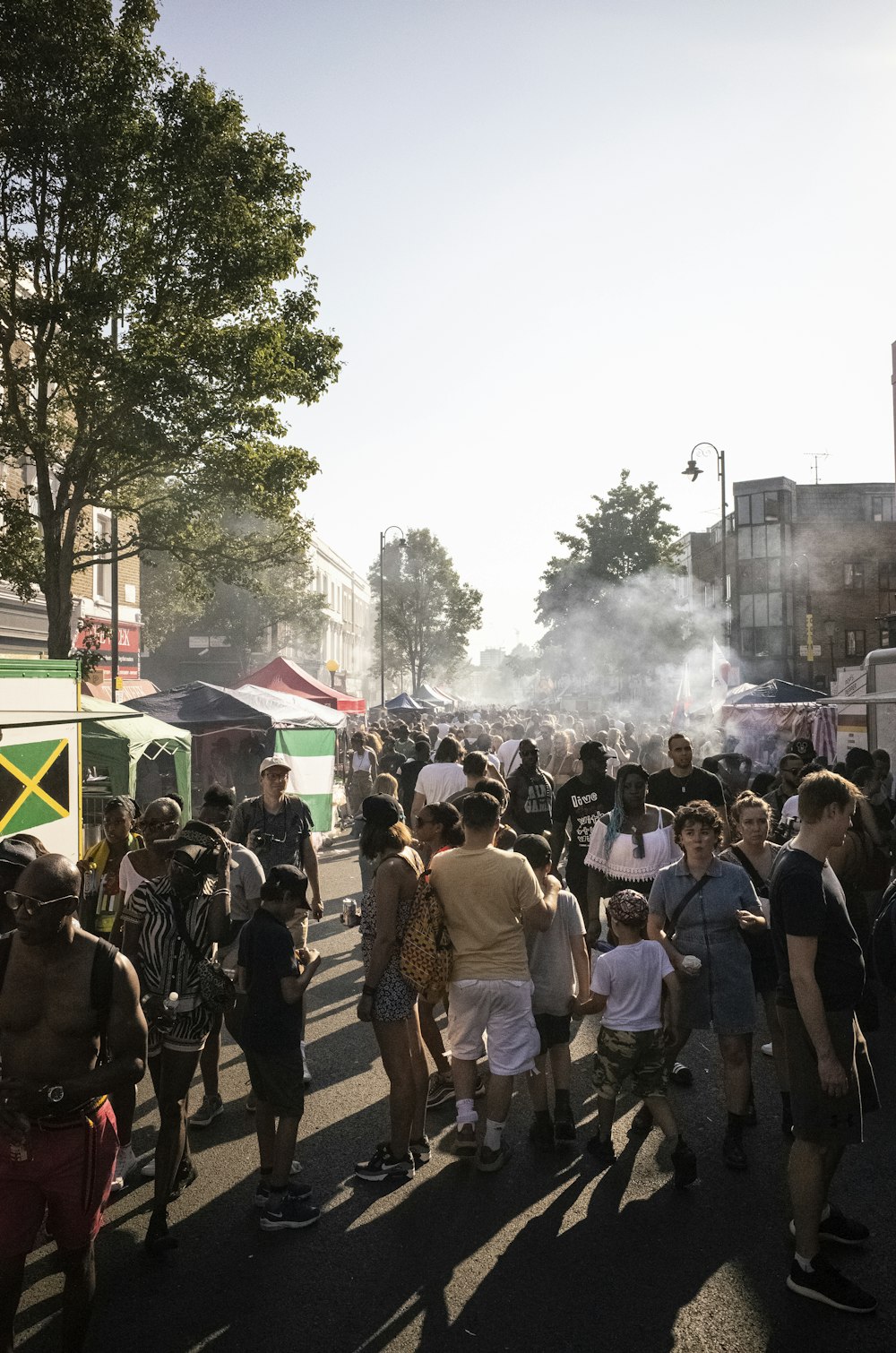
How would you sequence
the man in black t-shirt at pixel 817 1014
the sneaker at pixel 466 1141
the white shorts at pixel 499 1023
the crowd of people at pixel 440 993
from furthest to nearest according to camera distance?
the sneaker at pixel 466 1141, the white shorts at pixel 499 1023, the man in black t-shirt at pixel 817 1014, the crowd of people at pixel 440 993

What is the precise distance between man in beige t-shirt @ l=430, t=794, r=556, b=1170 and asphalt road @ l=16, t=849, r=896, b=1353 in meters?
0.48

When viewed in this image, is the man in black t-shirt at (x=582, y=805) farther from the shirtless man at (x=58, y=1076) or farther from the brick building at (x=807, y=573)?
the brick building at (x=807, y=573)

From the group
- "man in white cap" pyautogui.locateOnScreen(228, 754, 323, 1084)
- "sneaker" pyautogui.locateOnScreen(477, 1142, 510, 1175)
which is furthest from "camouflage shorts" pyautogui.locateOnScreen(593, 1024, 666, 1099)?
"man in white cap" pyautogui.locateOnScreen(228, 754, 323, 1084)

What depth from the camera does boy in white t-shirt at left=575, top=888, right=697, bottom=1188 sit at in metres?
5.01

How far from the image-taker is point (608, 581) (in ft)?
197

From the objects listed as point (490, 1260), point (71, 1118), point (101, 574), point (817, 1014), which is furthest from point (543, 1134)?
point (101, 574)

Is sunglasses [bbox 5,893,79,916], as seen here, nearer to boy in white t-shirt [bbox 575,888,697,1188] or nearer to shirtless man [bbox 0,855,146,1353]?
shirtless man [bbox 0,855,146,1353]

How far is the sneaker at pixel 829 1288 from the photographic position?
3715 millimetres

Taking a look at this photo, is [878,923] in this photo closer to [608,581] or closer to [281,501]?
[281,501]

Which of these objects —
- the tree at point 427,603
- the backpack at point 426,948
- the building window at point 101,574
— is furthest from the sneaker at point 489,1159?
the tree at point 427,603

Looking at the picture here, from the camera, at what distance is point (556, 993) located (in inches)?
215

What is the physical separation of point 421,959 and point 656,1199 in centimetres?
152

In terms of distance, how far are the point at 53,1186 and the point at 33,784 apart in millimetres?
5841

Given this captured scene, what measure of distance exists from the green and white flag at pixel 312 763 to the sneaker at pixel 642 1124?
1132 centimetres
